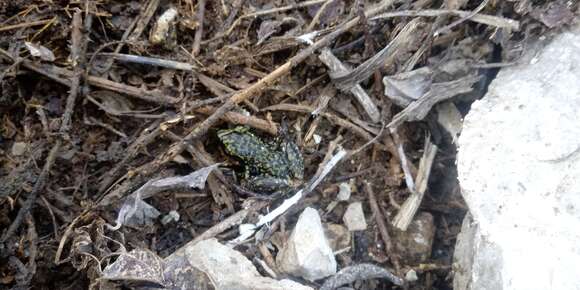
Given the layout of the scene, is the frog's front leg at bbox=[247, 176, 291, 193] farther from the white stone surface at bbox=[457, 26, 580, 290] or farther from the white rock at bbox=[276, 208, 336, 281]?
the white stone surface at bbox=[457, 26, 580, 290]

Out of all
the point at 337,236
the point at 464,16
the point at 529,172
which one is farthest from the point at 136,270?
the point at 464,16

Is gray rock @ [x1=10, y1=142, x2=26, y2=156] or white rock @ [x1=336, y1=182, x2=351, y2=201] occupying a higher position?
gray rock @ [x1=10, y1=142, x2=26, y2=156]

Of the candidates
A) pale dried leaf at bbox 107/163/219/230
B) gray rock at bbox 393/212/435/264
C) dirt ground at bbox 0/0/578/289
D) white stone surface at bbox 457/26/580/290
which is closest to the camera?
white stone surface at bbox 457/26/580/290

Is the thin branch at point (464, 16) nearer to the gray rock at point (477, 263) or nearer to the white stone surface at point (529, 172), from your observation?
the white stone surface at point (529, 172)

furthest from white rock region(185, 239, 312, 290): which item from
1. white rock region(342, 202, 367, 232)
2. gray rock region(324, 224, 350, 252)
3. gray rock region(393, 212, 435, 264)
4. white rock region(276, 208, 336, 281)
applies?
gray rock region(393, 212, 435, 264)

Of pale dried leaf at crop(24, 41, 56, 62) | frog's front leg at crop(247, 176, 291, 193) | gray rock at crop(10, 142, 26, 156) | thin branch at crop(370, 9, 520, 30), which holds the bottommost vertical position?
frog's front leg at crop(247, 176, 291, 193)

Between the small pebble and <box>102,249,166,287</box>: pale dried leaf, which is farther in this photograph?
the small pebble

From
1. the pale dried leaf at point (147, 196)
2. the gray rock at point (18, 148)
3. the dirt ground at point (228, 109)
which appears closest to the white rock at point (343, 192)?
the dirt ground at point (228, 109)
